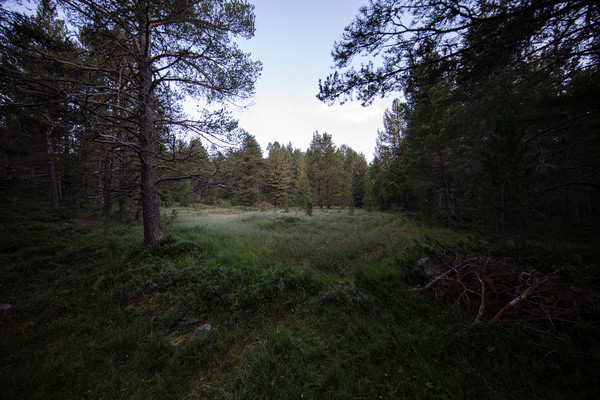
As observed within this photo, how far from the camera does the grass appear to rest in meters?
2.04

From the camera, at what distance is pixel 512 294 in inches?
112

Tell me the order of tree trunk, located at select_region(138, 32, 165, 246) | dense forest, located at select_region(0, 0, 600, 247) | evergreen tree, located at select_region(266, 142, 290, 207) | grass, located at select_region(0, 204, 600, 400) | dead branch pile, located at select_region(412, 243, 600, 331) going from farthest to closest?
evergreen tree, located at select_region(266, 142, 290, 207) → tree trunk, located at select_region(138, 32, 165, 246) → dense forest, located at select_region(0, 0, 600, 247) → dead branch pile, located at select_region(412, 243, 600, 331) → grass, located at select_region(0, 204, 600, 400)

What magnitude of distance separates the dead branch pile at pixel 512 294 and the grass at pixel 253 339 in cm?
23

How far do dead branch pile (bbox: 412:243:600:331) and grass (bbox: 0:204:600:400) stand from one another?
0.74 ft

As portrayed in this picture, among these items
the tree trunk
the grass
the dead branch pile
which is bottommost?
the grass

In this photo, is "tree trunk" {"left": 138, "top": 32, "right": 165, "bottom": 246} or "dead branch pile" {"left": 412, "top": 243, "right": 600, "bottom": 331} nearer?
"dead branch pile" {"left": 412, "top": 243, "right": 600, "bottom": 331}

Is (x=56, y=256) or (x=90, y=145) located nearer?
(x=56, y=256)

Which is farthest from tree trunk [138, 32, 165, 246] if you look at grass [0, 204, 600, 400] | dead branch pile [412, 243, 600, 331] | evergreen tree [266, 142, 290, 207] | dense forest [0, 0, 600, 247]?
evergreen tree [266, 142, 290, 207]

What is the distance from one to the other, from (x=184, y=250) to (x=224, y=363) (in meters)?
4.50

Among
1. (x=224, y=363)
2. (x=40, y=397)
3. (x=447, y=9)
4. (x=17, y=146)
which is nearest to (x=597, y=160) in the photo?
(x=447, y=9)

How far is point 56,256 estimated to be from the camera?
579 centimetres

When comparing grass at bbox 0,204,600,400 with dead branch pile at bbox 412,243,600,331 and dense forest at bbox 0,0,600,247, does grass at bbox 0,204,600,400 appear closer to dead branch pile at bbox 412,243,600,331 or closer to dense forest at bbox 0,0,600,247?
dead branch pile at bbox 412,243,600,331

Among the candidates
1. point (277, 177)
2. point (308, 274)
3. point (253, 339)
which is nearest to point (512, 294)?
point (308, 274)

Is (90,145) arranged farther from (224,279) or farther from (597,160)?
(597,160)
